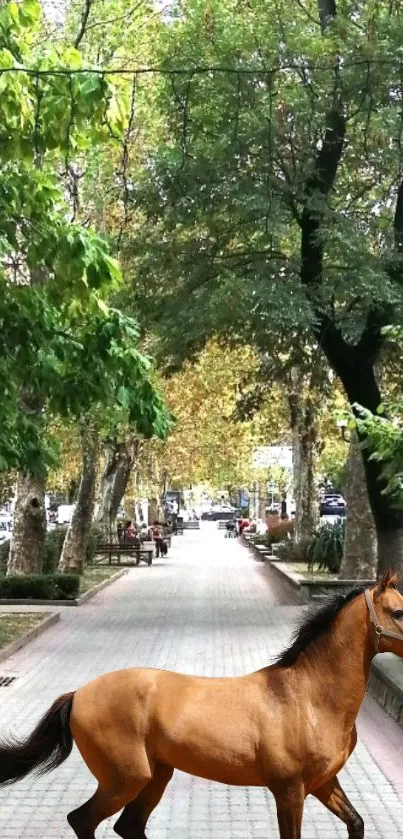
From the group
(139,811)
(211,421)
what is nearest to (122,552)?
(211,421)

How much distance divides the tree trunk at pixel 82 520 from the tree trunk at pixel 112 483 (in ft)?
30.0

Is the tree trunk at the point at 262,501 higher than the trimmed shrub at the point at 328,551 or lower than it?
higher

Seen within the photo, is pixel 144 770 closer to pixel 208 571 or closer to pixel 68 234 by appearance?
pixel 68 234

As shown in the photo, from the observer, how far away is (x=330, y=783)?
4.68 meters

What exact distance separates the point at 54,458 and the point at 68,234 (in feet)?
16.3

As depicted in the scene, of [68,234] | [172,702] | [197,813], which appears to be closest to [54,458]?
[68,234]

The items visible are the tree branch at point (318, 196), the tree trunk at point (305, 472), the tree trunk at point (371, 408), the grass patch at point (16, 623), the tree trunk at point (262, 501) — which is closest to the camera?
the grass patch at point (16, 623)

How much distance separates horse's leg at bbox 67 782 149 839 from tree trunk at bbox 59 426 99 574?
25.0 metres

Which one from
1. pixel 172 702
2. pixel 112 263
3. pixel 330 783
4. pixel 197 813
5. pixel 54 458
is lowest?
pixel 197 813

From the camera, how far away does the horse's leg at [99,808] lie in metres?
4.55

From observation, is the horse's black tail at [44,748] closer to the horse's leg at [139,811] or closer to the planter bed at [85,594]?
the horse's leg at [139,811]

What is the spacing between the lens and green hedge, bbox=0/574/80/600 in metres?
21.8

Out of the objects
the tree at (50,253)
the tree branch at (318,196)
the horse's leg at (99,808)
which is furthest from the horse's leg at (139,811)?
the tree branch at (318,196)

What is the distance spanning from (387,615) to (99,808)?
1408 mm
